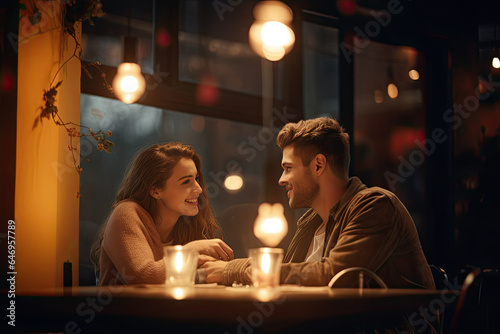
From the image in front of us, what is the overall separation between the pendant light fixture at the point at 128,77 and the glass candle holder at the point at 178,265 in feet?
5.56

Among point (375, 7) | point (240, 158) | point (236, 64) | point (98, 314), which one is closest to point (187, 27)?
point (236, 64)

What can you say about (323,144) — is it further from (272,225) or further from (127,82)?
(272,225)

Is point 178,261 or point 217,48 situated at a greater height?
point 217,48

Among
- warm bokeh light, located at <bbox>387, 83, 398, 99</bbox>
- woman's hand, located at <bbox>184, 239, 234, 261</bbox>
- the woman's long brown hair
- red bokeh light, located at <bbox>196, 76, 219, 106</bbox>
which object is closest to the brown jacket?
woman's hand, located at <bbox>184, 239, 234, 261</bbox>

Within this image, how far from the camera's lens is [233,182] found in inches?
174

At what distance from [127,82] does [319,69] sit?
1928 mm

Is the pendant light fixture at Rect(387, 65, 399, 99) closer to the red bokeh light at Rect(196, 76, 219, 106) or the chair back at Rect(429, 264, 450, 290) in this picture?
the red bokeh light at Rect(196, 76, 219, 106)

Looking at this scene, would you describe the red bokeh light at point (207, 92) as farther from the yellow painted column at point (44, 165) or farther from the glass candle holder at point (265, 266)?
the glass candle holder at point (265, 266)

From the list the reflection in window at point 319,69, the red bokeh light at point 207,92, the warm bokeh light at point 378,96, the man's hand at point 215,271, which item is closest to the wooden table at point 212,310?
the man's hand at point 215,271

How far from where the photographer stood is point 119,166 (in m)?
3.50

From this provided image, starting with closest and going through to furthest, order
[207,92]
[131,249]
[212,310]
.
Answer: [212,310] < [131,249] < [207,92]

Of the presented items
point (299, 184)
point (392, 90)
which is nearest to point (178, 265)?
point (299, 184)
